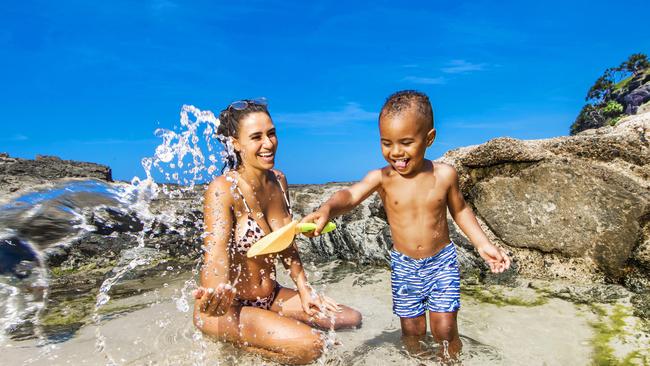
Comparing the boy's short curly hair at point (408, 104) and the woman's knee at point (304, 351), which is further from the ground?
the boy's short curly hair at point (408, 104)

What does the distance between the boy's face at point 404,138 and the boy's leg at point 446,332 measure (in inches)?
41.0

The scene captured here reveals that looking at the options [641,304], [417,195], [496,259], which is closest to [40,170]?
[417,195]

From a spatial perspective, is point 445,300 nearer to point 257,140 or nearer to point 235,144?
point 257,140

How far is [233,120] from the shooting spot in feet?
11.4

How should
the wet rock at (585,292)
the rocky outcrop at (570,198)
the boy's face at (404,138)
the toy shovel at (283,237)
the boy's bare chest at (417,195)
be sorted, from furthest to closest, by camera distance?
the rocky outcrop at (570,198)
the wet rock at (585,292)
the boy's bare chest at (417,195)
the boy's face at (404,138)
the toy shovel at (283,237)

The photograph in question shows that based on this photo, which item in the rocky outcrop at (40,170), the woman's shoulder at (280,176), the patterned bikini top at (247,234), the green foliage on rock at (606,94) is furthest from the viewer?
the green foliage on rock at (606,94)

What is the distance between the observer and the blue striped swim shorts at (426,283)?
321 centimetres

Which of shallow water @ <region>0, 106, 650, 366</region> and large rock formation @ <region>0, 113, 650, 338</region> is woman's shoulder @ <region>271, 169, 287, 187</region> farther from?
large rock formation @ <region>0, 113, 650, 338</region>

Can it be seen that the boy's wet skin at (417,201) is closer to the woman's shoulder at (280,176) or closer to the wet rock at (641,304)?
the woman's shoulder at (280,176)

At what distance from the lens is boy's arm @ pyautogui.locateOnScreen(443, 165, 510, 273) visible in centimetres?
317

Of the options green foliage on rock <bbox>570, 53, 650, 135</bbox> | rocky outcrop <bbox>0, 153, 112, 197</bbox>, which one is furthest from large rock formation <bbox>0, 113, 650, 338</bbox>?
green foliage on rock <bbox>570, 53, 650, 135</bbox>

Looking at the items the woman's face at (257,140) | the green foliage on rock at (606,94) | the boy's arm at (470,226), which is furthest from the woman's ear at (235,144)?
the green foliage on rock at (606,94)

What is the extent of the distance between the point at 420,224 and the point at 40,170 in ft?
28.6

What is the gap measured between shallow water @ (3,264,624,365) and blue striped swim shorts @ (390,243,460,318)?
370 millimetres
